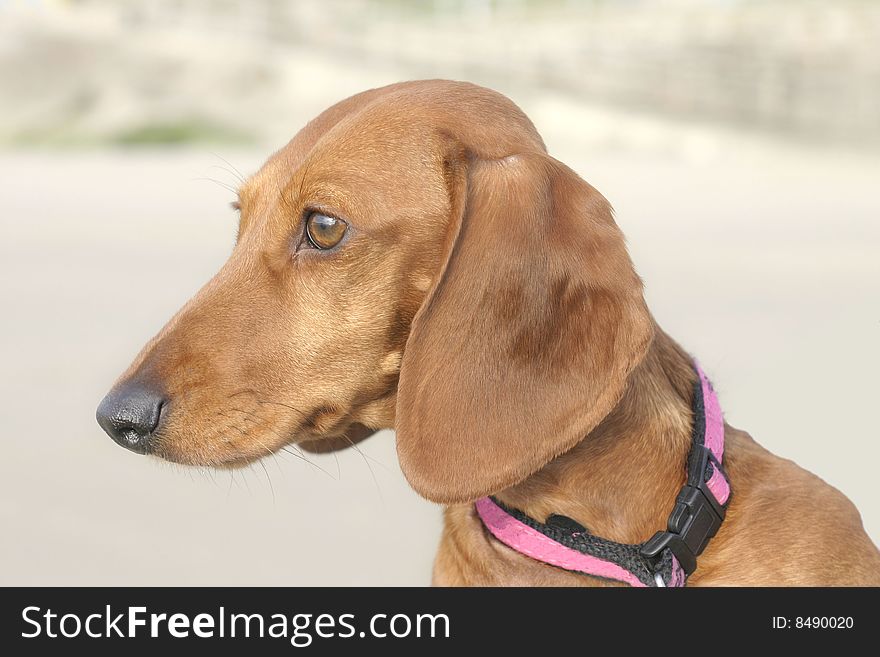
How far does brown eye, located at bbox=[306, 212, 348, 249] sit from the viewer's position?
2.94 metres

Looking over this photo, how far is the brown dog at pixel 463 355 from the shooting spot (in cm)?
281

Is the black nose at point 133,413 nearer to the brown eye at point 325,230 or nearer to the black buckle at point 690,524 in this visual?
the brown eye at point 325,230

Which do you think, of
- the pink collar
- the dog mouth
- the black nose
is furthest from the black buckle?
the black nose

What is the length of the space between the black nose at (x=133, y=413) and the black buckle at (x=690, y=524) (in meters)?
1.23

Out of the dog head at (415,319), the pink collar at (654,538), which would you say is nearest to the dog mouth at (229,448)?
the dog head at (415,319)

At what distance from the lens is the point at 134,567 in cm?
520

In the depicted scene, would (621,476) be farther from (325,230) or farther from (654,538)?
(325,230)

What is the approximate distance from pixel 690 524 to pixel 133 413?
1380mm

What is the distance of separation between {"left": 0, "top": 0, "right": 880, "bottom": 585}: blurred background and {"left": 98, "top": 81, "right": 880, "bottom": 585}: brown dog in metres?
0.36

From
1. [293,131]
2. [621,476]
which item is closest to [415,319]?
[621,476]

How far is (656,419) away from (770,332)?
7.05 meters

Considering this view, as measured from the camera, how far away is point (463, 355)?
2.83m

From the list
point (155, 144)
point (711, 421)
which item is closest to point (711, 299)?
point (711, 421)

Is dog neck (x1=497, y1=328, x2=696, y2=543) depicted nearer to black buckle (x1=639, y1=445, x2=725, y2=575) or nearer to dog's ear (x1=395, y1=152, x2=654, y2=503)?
black buckle (x1=639, y1=445, x2=725, y2=575)
